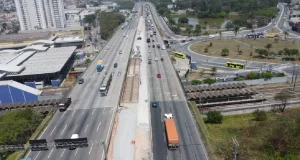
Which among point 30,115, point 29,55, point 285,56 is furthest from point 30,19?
point 285,56

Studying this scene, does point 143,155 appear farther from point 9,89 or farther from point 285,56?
point 285,56

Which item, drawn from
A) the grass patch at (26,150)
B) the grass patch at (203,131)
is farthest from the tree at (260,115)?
the grass patch at (26,150)

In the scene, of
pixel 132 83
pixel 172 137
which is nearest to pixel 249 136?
pixel 172 137

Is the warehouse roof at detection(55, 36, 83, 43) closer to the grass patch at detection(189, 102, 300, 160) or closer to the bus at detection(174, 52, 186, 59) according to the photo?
the bus at detection(174, 52, 186, 59)

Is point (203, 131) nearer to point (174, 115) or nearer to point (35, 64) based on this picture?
point (174, 115)

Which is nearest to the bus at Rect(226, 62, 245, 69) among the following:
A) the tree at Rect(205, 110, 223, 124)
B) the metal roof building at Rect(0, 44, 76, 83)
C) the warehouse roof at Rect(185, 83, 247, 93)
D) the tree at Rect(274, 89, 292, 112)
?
the warehouse roof at Rect(185, 83, 247, 93)

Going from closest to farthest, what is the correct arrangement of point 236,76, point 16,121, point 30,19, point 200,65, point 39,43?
1. point 16,121
2. point 236,76
3. point 200,65
4. point 39,43
5. point 30,19
